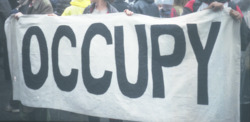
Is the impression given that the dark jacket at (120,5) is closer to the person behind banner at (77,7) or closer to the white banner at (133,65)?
the person behind banner at (77,7)

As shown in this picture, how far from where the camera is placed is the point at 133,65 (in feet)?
15.5

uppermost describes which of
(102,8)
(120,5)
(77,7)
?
(102,8)

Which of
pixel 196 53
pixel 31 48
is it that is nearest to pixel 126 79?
pixel 196 53

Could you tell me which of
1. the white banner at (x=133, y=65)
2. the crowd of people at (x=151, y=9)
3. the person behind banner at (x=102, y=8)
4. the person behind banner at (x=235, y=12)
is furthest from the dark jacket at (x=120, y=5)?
the person behind banner at (x=235, y=12)

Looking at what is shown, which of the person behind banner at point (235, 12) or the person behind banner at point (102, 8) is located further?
the person behind banner at point (102, 8)

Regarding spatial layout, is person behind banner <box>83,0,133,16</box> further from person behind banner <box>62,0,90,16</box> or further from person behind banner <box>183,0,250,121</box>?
person behind banner <box>183,0,250,121</box>

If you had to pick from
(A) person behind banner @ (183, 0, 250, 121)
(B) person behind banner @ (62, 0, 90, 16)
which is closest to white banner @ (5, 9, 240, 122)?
(A) person behind banner @ (183, 0, 250, 121)

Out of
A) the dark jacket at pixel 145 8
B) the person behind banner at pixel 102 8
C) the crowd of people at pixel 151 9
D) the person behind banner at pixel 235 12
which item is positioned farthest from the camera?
the dark jacket at pixel 145 8

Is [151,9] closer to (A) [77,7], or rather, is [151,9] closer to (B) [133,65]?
(A) [77,7]

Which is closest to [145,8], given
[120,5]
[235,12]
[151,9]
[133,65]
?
[151,9]

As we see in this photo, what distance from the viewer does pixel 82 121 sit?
5.79 meters

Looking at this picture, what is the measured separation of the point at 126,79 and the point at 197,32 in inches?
33.7

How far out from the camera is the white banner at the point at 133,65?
14.3 feet

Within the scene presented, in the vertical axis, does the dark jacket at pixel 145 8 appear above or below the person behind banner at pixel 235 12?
below
